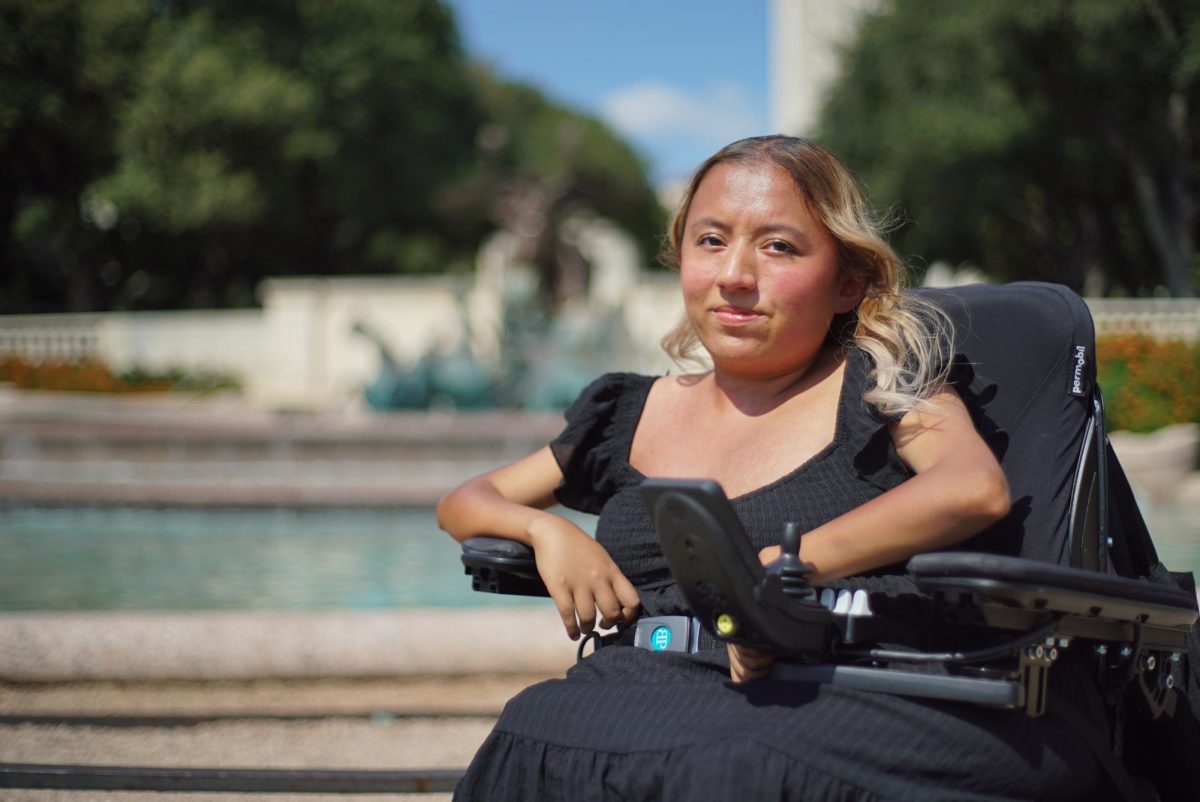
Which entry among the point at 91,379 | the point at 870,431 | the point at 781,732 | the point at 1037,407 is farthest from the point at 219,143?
the point at 781,732

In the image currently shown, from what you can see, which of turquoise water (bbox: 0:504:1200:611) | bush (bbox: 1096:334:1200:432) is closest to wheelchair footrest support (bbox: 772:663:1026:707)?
turquoise water (bbox: 0:504:1200:611)

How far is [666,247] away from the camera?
2516 mm

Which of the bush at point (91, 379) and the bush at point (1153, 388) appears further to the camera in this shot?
the bush at point (91, 379)

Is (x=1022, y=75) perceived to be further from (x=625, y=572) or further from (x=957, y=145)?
(x=625, y=572)

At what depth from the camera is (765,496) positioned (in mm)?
A: 1979

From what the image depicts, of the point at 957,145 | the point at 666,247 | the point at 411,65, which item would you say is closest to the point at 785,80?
the point at 411,65

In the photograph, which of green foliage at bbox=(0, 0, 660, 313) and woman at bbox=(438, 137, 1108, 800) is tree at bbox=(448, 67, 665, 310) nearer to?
green foliage at bbox=(0, 0, 660, 313)

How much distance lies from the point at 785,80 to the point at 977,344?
46.2 metres

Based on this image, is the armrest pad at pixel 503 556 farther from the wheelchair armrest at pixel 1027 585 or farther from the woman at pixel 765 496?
the wheelchair armrest at pixel 1027 585

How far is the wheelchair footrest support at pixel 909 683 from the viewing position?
5.34 ft

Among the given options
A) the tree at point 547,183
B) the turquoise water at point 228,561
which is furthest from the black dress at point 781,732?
the turquoise water at point 228,561

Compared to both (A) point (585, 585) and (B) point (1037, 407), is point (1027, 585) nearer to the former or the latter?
→ (B) point (1037, 407)

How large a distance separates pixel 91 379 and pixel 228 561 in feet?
56.1

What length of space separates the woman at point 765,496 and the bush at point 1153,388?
1277cm
